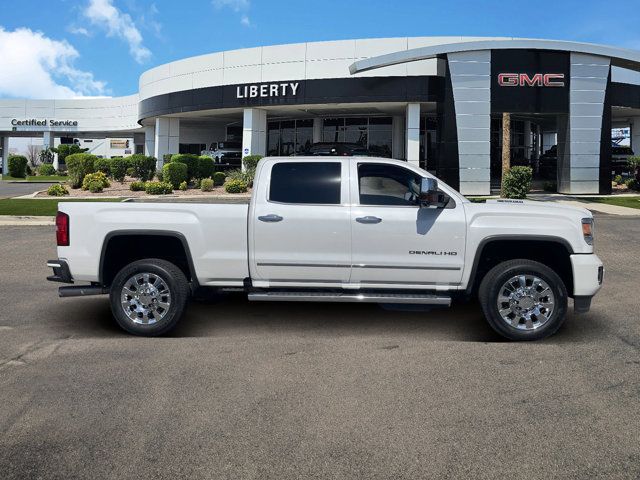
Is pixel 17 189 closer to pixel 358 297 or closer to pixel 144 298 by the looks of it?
pixel 144 298

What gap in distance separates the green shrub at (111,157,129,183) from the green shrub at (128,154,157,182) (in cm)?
33

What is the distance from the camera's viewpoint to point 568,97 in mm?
27484

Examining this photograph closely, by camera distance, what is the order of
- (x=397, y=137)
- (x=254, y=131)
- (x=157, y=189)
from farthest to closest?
(x=397, y=137)
(x=254, y=131)
(x=157, y=189)

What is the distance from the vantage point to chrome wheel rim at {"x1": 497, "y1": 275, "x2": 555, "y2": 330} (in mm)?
5906

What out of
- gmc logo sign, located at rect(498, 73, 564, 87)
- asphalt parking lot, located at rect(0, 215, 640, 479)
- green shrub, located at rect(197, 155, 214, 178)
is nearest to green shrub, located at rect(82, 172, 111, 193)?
green shrub, located at rect(197, 155, 214, 178)

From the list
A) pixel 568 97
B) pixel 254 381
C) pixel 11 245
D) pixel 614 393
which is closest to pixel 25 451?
pixel 254 381

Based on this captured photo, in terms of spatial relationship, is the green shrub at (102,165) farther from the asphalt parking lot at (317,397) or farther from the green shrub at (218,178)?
the asphalt parking lot at (317,397)

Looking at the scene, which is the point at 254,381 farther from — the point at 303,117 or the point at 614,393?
the point at 303,117

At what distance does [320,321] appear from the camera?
264 inches

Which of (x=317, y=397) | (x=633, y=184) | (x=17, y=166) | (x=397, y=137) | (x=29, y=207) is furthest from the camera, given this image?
(x=17, y=166)

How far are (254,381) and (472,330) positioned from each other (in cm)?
277

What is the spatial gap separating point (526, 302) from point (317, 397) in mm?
2682

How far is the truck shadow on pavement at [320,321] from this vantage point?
620 cm

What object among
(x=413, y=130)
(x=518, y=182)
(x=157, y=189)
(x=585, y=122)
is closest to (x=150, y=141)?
(x=157, y=189)
